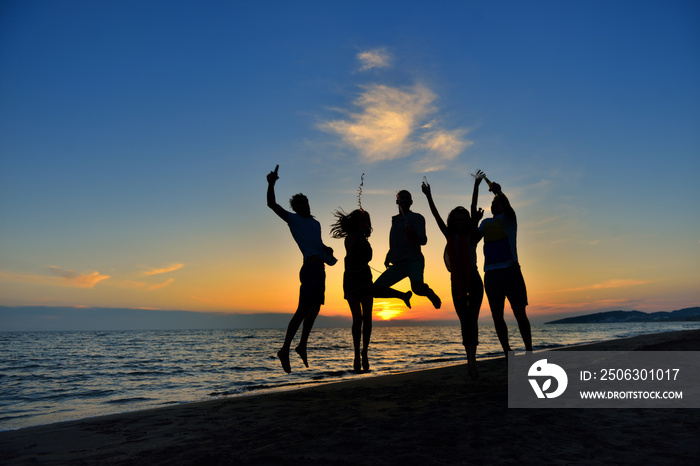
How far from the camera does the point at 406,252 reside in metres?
6.43

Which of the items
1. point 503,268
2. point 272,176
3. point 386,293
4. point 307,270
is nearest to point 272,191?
point 272,176

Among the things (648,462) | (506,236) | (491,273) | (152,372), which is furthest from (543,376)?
(152,372)

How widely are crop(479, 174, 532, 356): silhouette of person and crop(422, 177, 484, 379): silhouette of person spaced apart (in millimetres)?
181

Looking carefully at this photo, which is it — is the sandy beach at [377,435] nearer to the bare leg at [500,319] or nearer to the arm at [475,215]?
the bare leg at [500,319]

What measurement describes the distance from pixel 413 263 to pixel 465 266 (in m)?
0.88

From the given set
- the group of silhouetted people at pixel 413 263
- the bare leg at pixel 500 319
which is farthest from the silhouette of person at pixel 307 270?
the bare leg at pixel 500 319

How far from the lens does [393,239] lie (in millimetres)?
6527

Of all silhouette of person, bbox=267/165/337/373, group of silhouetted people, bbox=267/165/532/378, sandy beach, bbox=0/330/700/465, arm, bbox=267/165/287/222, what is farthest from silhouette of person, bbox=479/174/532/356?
arm, bbox=267/165/287/222

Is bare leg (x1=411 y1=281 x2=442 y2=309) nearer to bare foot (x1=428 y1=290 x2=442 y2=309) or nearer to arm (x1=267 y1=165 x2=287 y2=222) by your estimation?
bare foot (x1=428 y1=290 x2=442 y2=309)

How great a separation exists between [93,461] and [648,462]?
3491mm

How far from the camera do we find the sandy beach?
254 centimetres

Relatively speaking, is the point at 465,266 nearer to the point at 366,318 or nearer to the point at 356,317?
the point at 366,318

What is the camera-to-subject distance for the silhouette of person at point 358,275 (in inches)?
260

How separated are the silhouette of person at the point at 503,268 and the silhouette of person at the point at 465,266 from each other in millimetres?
181
